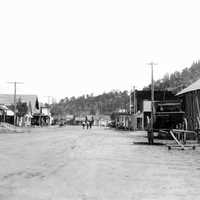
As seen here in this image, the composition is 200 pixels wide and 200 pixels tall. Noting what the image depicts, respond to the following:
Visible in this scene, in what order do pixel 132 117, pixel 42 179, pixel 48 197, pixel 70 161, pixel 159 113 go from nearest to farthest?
pixel 48 197, pixel 42 179, pixel 70 161, pixel 159 113, pixel 132 117

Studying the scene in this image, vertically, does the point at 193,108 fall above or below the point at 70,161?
above

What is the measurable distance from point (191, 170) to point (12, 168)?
200 inches

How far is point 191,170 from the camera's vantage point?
461 inches

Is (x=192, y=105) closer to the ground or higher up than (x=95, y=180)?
higher up

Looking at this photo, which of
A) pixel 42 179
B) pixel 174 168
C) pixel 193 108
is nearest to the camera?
A: pixel 42 179

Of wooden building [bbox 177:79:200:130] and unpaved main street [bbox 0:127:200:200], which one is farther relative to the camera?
wooden building [bbox 177:79:200:130]

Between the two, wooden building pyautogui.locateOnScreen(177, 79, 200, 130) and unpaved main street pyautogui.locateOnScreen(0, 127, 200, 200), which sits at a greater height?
wooden building pyautogui.locateOnScreen(177, 79, 200, 130)

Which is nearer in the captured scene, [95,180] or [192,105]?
[95,180]

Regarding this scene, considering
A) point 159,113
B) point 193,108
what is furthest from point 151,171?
point 193,108

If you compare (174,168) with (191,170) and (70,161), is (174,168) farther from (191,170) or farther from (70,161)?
(70,161)

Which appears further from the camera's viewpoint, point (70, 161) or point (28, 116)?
point (28, 116)

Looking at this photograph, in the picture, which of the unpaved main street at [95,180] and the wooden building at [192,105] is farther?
the wooden building at [192,105]

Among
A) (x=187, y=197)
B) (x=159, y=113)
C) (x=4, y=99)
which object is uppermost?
(x=4, y=99)

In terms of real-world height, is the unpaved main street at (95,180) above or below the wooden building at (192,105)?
below
